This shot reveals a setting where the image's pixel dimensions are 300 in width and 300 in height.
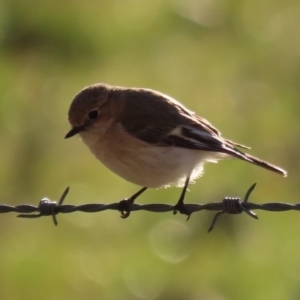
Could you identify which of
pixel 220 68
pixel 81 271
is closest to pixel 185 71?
pixel 220 68

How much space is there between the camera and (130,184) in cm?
1106

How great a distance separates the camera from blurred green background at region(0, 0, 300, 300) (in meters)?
9.26

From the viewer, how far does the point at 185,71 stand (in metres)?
14.4

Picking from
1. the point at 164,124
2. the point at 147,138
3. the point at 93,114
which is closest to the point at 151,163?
the point at 147,138

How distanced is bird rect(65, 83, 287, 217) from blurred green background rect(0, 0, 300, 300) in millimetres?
2177

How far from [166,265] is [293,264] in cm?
124

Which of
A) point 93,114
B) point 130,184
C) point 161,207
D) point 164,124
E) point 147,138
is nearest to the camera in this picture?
point 161,207

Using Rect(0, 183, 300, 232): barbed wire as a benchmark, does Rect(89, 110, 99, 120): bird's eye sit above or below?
above

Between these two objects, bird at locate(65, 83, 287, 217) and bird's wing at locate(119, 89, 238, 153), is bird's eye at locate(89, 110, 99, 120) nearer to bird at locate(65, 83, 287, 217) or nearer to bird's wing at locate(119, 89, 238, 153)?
bird at locate(65, 83, 287, 217)

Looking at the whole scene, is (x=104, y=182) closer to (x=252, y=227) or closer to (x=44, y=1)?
(x=252, y=227)

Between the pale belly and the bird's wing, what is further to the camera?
the bird's wing

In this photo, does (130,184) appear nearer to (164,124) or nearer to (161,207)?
(164,124)

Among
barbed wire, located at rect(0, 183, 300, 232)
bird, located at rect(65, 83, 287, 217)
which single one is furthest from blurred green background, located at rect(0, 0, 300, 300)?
barbed wire, located at rect(0, 183, 300, 232)

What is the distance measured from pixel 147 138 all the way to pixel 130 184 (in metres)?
3.98
